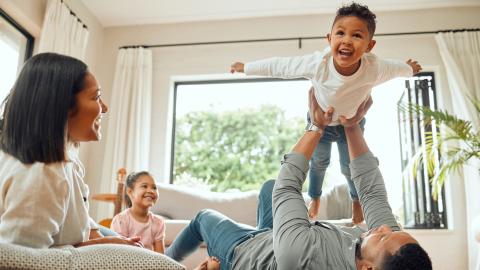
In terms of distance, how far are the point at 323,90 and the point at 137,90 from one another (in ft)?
10.2

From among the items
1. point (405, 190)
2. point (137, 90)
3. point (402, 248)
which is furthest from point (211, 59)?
point (402, 248)

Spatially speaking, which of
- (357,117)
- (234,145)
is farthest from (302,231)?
(234,145)

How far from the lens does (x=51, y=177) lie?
102 cm

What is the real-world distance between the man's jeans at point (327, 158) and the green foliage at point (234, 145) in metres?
6.48

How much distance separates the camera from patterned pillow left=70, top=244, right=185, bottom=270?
88 centimetres

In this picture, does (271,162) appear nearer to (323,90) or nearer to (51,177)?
(323,90)

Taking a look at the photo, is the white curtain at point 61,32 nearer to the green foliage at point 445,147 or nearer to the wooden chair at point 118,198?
the wooden chair at point 118,198

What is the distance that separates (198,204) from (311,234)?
8.19ft

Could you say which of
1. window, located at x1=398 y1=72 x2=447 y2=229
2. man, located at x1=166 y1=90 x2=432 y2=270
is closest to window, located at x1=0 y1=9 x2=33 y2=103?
man, located at x1=166 y1=90 x2=432 y2=270

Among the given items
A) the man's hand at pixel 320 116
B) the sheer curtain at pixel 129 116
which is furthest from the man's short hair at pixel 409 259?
the sheer curtain at pixel 129 116

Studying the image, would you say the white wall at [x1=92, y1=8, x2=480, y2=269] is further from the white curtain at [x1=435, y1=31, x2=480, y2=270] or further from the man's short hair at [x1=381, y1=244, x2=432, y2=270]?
the man's short hair at [x1=381, y1=244, x2=432, y2=270]

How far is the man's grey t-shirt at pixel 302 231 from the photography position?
1302 mm

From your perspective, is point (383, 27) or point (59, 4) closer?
point (59, 4)

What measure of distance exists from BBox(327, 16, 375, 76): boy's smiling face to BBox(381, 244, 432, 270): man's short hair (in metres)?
0.90
